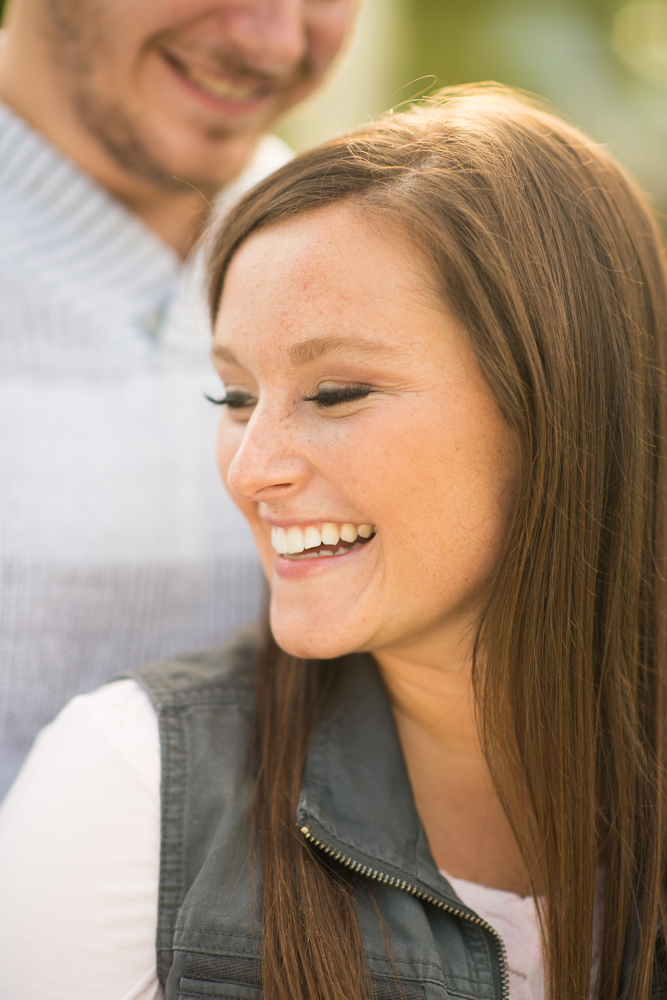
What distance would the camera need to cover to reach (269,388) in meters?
1.36

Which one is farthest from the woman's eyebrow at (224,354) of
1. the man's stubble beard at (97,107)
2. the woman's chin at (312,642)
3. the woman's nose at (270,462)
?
the man's stubble beard at (97,107)

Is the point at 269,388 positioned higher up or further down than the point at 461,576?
higher up

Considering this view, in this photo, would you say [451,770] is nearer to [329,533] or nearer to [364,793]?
[364,793]

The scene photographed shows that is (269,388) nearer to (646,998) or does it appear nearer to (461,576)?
(461,576)

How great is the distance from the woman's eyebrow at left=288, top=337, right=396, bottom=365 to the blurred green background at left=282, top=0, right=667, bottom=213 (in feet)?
18.0

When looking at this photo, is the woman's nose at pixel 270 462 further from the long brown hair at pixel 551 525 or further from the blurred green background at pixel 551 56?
the blurred green background at pixel 551 56

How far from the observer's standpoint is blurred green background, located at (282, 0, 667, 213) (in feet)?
22.1

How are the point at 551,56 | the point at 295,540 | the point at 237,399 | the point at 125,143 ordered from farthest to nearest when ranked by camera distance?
the point at 551,56 < the point at 125,143 < the point at 237,399 < the point at 295,540

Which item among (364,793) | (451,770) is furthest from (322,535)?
(451,770)

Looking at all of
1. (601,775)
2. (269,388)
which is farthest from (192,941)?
(269,388)

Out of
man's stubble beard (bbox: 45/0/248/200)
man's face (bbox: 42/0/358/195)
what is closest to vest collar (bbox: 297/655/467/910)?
man's stubble beard (bbox: 45/0/248/200)

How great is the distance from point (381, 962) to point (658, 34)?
9.38m

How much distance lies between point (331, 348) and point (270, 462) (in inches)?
8.2

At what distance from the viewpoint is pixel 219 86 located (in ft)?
6.94
